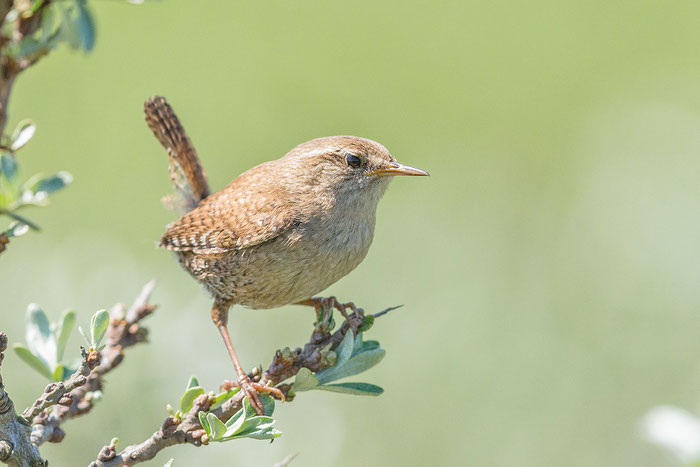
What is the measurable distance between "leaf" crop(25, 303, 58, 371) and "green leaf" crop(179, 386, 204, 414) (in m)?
0.32

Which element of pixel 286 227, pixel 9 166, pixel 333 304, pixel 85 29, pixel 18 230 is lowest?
pixel 333 304

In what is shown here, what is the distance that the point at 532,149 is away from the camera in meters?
6.49

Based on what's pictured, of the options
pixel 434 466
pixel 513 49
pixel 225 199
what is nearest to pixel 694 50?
pixel 513 49

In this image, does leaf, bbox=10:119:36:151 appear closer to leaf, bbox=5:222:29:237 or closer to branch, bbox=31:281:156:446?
leaf, bbox=5:222:29:237

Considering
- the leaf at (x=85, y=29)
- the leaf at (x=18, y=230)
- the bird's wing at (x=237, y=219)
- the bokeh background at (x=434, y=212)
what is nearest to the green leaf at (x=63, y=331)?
the leaf at (x=18, y=230)

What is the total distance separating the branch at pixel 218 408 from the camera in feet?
6.00

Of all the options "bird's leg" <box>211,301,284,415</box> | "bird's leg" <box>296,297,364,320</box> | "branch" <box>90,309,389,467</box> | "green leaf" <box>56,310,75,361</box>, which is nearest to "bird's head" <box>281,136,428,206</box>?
"bird's leg" <box>296,297,364,320</box>

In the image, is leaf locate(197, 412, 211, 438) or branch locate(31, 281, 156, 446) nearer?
leaf locate(197, 412, 211, 438)

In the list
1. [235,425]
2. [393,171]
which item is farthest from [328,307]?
[393,171]

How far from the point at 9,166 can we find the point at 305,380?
0.79 meters

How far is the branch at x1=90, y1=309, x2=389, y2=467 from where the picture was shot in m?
1.83

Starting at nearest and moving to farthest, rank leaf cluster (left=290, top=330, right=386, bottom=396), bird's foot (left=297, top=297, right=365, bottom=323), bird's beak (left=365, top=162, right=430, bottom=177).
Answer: leaf cluster (left=290, top=330, right=386, bottom=396)
bird's foot (left=297, top=297, right=365, bottom=323)
bird's beak (left=365, top=162, right=430, bottom=177)

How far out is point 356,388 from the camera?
1.97 m

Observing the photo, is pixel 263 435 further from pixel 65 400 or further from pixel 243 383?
pixel 243 383
